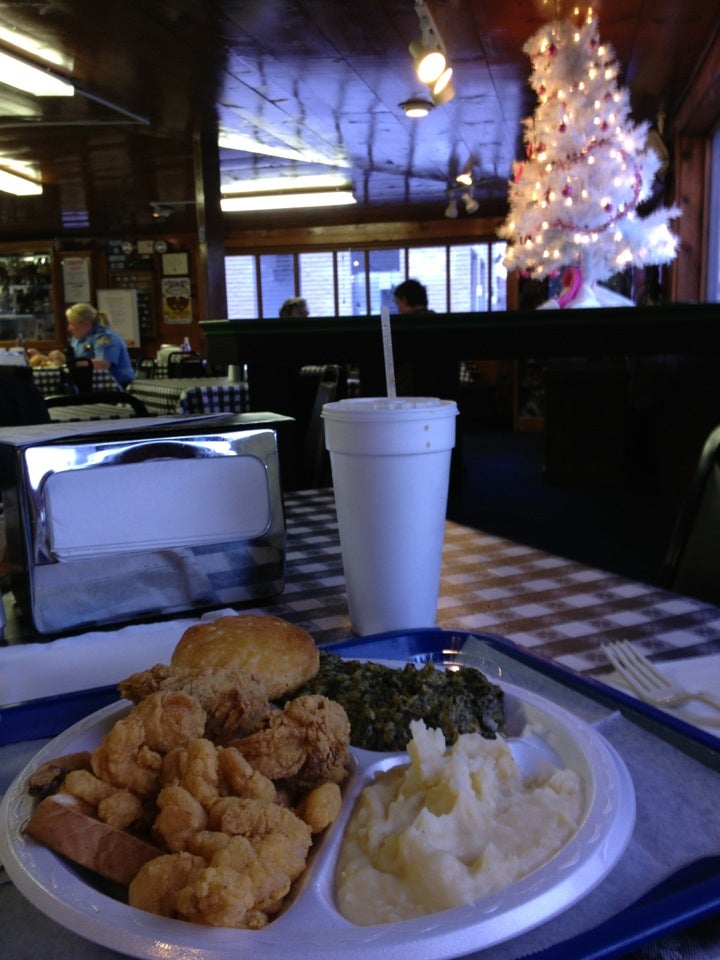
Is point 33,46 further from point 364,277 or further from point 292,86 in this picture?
point 364,277

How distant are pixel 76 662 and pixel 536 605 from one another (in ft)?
1.94

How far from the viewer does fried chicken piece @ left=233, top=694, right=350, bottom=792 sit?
1.65 feet

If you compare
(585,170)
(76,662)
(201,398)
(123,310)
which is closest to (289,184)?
(123,310)

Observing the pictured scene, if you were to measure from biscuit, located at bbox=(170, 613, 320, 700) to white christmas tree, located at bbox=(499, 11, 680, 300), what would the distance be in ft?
12.9

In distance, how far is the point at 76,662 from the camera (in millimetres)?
822

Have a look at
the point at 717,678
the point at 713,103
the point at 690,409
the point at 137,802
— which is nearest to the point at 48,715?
the point at 137,802

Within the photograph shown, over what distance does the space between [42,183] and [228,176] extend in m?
2.34

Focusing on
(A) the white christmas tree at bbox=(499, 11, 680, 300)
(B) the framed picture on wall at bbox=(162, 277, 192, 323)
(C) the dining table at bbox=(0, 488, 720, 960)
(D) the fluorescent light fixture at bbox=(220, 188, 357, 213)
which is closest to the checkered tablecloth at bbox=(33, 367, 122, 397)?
(A) the white christmas tree at bbox=(499, 11, 680, 300)

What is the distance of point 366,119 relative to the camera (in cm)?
718

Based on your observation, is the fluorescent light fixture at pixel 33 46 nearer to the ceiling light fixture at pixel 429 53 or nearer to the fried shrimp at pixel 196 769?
the ceiling light fixture at pixel 429 53

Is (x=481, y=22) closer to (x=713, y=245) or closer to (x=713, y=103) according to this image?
(x=713, y=103)

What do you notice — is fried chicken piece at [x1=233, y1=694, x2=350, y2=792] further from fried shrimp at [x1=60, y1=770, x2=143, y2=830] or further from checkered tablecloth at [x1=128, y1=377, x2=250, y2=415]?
checkered tablecloth at [x1=128, y1=377, x2=250, y2=415]

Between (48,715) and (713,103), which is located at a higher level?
(713,103)

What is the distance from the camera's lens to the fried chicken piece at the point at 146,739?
48cm
